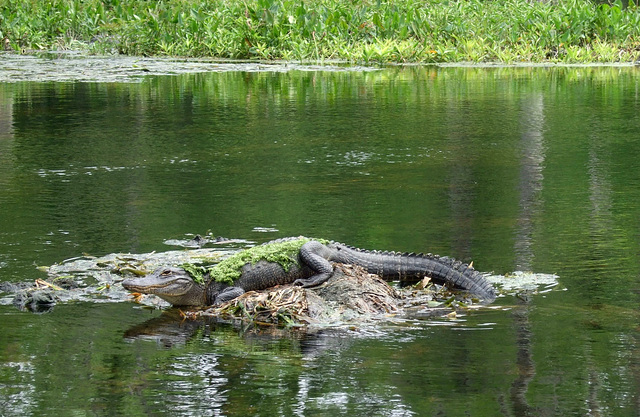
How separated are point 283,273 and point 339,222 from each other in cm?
230

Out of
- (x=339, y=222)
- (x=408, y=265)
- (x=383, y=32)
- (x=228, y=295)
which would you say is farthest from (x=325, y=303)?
(x=383, y=32)

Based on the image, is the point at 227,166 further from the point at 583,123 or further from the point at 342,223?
the point at 583,123

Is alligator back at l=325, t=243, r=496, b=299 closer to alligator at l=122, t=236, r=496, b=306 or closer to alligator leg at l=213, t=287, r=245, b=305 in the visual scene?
alligator at l=122, t=236, r=496, b=306

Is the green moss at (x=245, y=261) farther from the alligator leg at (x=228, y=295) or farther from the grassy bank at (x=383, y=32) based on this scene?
the grassy bank at (x=383, y=32)

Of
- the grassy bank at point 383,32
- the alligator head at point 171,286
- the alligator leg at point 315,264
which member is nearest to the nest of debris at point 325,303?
the alligator leg at point 315,264

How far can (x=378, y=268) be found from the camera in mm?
7711

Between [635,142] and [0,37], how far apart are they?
21.9m

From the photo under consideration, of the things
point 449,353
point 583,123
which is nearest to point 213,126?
point 583,123

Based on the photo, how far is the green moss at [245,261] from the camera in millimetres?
7375

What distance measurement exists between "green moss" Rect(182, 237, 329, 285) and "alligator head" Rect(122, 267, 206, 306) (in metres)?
0.06

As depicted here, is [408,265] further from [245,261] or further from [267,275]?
[245,261]

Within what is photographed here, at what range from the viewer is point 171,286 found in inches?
286

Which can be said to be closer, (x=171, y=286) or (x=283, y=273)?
(x=171, y=286)

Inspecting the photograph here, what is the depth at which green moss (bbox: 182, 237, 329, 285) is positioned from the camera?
738cm
